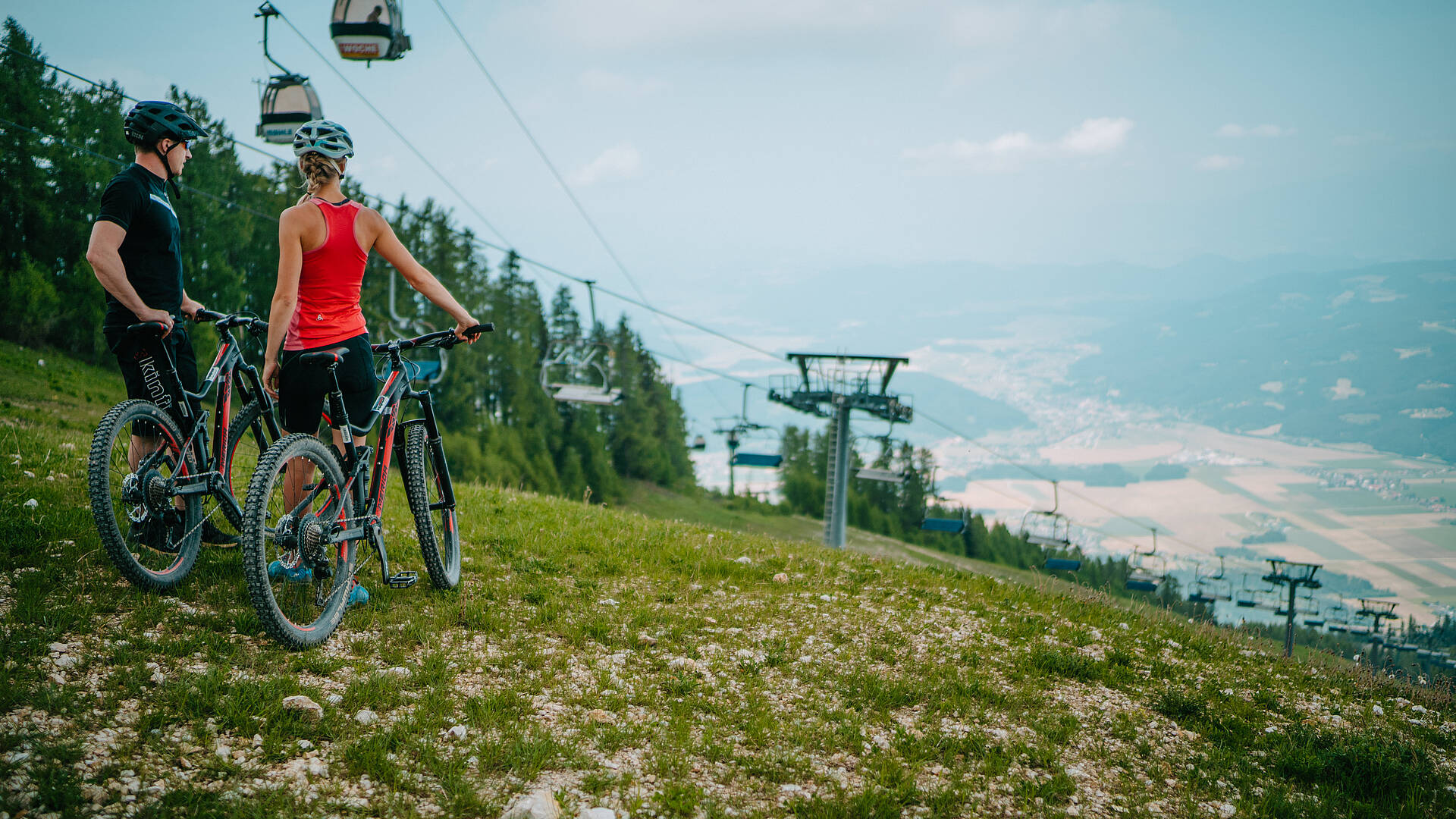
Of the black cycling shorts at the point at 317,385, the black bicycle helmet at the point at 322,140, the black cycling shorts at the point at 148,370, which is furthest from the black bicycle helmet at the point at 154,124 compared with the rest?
the black cycling shorts at the point at 317,385

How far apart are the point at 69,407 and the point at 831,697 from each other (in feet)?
86.9

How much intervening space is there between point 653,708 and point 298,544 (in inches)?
90.4

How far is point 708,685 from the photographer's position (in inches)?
201

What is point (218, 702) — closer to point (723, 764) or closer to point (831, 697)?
point (723, 764)

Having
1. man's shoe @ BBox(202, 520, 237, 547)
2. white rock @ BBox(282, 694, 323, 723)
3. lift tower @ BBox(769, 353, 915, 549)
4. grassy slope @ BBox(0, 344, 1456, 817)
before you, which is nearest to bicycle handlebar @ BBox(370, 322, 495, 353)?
man's shoe @ BBox(202, 520, 237, 547)

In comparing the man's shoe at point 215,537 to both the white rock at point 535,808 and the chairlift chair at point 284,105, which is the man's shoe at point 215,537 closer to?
the white rock at point 535,808

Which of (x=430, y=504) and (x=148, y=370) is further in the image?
(x=430, y=504)

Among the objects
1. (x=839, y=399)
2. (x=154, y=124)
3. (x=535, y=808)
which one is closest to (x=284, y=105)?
(x=154, y=124)

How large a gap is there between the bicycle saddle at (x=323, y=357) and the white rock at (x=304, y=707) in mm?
2030

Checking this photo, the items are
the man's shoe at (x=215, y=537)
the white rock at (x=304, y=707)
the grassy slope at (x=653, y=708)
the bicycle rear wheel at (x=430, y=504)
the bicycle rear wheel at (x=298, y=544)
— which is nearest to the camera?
the grassy slope at (x=653, y=708)

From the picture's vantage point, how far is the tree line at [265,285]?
158 feet

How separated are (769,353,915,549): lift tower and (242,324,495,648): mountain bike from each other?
35.8 metres

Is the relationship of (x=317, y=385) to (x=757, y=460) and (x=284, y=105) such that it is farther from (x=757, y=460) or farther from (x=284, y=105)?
(x=757, y=460)

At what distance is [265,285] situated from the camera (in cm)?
6159
